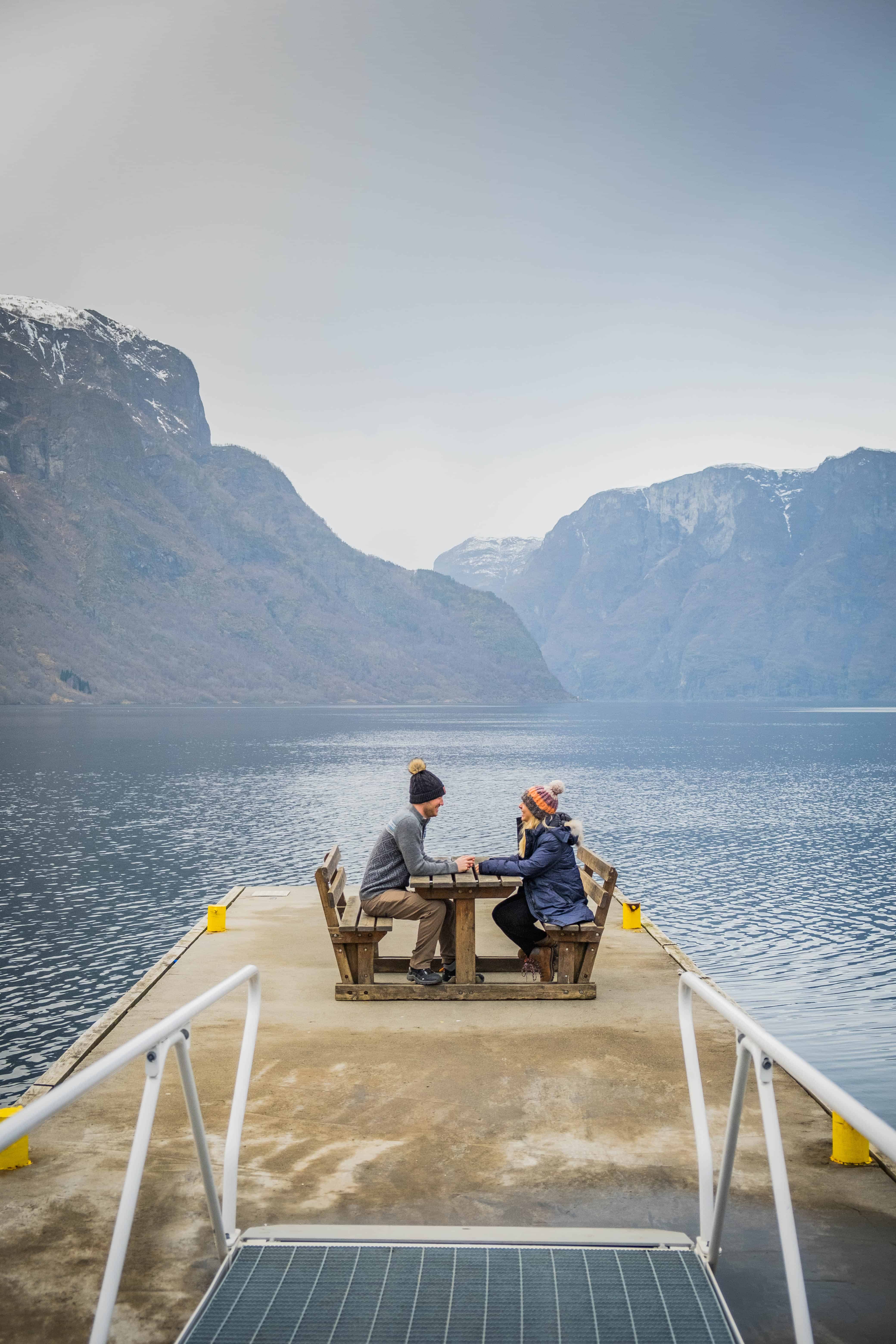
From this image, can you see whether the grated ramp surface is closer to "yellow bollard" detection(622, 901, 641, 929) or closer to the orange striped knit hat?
the orange striped knit hat

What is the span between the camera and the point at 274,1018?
8062 mm

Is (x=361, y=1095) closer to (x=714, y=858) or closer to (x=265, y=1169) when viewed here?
(x=265, y=1169)

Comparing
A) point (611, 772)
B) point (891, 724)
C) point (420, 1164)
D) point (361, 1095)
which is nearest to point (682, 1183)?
point (420, 1164)

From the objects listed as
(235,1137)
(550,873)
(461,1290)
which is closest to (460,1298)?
(461,1290)

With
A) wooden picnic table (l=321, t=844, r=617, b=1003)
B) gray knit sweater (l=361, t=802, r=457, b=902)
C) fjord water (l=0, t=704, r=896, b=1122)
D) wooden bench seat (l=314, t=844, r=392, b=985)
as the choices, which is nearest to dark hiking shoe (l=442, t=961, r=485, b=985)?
wooden picnic table (l=321, t=844, r=617, b=1003)

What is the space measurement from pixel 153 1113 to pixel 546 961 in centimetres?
567

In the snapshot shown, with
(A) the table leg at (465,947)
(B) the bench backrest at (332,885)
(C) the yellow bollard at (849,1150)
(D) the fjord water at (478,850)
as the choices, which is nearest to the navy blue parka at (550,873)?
(A) the table leg at (465,947)

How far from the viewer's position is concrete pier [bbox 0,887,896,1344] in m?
4.26

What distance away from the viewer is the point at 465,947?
8.52 meters

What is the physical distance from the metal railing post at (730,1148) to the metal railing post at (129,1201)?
1.97 m

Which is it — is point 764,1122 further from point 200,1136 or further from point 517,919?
point 517,919

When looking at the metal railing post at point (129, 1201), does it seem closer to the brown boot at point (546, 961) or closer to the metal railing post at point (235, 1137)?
the metal railing post at point (235, 1137)

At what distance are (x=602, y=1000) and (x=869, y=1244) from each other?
4.04m

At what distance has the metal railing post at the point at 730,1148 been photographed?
12.1 feet
